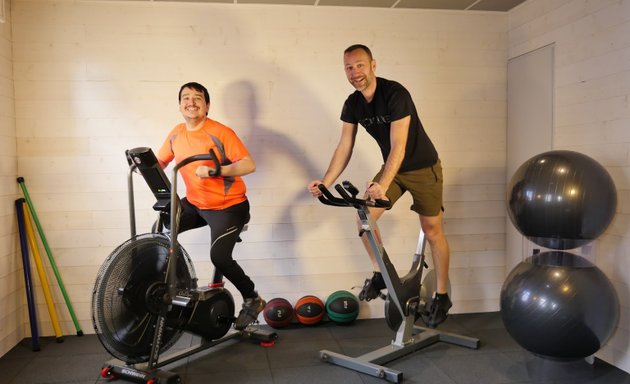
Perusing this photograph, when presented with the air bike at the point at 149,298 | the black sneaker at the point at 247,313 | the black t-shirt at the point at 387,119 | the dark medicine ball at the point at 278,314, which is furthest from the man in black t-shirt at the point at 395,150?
the air bike at the point at 149,298

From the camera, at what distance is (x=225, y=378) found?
3.04 metres

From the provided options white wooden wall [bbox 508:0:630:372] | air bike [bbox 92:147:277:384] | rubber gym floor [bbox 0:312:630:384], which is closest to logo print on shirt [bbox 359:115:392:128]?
air bike [bbox 92:147:277:384]

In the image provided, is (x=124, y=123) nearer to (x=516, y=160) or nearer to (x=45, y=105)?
(x=45, y=105)

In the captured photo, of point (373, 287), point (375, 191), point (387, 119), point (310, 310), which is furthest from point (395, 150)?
point (310, 310)

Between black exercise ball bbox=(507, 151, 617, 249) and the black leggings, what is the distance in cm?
167

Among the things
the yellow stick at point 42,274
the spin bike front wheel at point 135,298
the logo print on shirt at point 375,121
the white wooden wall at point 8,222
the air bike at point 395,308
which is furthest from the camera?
the yellow stick at point 42,274

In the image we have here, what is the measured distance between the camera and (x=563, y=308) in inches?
108

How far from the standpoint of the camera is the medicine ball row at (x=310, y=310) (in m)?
3.88

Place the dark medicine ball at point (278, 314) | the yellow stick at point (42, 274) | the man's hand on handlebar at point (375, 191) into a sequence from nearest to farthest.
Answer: the man's hand on handlebar at point (375, 191)
the yellow stick at point (42, 274)
the dark medicine ball at point (278, 314)

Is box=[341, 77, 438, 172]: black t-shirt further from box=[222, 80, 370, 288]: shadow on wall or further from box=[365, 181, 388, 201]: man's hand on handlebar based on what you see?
box=[222, 80, 370, 288]: shadow on wall

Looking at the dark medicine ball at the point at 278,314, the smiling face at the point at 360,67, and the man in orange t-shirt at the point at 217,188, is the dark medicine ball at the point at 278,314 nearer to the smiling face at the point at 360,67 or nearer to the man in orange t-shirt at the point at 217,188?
the man in orange t-shirt at the point at 217,188

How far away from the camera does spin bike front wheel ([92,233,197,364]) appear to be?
269cm

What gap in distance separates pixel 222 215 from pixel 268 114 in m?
1.04

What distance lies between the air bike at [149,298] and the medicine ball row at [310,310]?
0.76 metres
